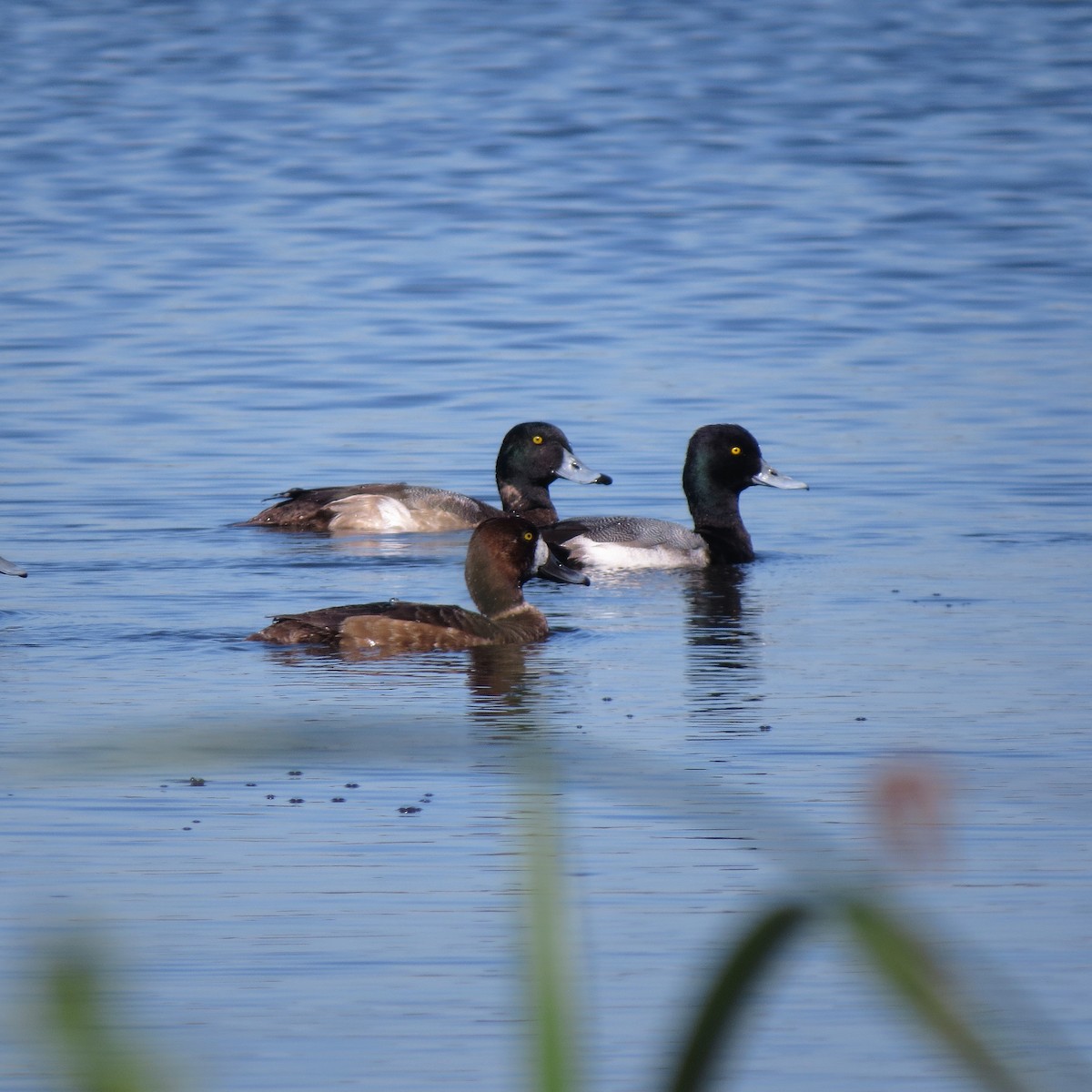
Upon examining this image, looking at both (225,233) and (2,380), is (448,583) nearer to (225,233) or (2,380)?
(2,380)

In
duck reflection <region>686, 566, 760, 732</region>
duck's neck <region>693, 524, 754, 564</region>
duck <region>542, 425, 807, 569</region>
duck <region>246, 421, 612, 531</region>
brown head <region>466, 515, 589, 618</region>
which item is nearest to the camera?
duck reflection <region>686, 566, 760, 732</region>

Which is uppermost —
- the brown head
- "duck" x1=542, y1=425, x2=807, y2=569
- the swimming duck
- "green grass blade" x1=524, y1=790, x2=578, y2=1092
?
"green grass blade" x1=524, y1=790, x2=578, y2=1092

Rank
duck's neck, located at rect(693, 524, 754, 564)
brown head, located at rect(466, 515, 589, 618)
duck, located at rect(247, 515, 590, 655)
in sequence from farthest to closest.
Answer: duck's neck, located at rect(693, 524, 754, 564), brown head, located at rect(466, 515, 589, 618), duck, located at rect(247, 515, 590, 655)

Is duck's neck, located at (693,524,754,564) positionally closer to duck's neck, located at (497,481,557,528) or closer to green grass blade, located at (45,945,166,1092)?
duck's neck, located at (497,481,557,528)

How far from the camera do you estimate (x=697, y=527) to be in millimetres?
12125

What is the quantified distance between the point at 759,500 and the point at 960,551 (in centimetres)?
317

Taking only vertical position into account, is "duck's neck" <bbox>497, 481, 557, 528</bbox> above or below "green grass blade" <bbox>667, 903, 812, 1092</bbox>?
below

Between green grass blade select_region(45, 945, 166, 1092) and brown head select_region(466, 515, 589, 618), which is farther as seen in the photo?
brown head select_region(466, 515, 589, 618)

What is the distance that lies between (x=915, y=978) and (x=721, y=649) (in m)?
7.92

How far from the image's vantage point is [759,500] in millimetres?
14227

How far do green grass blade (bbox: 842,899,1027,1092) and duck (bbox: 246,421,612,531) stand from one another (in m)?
11.0

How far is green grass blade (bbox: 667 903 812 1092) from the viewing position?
1124 millimetres

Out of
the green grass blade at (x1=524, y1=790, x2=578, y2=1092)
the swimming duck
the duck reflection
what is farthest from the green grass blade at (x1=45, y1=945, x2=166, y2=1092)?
the swimming duck

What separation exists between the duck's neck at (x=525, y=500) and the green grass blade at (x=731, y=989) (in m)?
11.8
